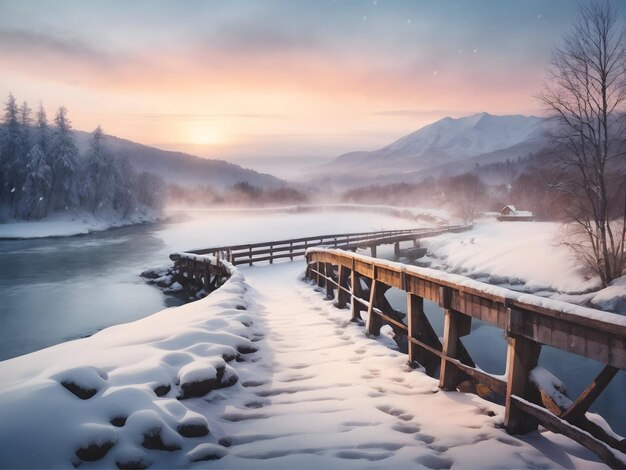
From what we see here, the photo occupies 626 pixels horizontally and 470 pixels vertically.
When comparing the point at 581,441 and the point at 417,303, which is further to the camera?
the point at 417,303

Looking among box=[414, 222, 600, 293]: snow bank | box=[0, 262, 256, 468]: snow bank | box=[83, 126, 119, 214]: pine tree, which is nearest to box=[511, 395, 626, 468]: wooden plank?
box=[0, 262, 256, 468]: snow bank

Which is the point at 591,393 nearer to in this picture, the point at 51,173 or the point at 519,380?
the point at 519,380

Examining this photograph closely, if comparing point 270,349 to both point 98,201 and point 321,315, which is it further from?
point 98,201

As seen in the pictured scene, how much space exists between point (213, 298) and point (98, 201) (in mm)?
65330

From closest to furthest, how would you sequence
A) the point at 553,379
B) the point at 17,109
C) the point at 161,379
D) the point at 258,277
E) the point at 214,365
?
the point at 553,379 < the point at 161,379 < the point at 214,365 < the point at 258,277 < the point at 17,109

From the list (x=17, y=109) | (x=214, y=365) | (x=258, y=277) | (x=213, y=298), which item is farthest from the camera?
(x=17, y=109)

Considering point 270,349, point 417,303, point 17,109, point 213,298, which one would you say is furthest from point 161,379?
point 17,109

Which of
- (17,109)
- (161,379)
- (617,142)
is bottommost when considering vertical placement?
(161,379)

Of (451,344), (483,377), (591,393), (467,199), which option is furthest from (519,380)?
(467,199)

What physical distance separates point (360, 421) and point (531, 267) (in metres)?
26.0

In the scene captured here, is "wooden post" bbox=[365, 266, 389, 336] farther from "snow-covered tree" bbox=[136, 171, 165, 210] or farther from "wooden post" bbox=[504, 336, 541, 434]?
"snow-covered tree" bbox=[136, 171, 165, 210]

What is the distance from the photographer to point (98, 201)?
2532 inches

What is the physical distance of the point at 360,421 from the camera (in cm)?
410

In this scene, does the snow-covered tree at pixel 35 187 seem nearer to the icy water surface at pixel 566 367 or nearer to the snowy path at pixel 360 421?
the icy water surface at pixel 566 367
